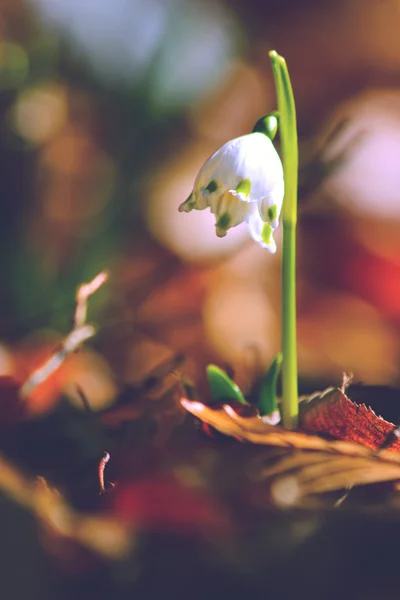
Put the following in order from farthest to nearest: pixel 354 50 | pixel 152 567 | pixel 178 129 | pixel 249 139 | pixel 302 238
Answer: pixel 354 50 → pixel 178 129 → pixel 302 238 → pixel 249 139 → pixel 152 567

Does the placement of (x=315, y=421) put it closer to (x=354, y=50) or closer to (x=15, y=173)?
(x=15, y=173)

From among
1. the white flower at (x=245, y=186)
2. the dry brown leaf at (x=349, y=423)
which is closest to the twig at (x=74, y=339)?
the white flower at (x=245, y=186)

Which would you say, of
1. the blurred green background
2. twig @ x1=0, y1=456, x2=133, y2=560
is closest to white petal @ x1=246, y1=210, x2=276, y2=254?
twig @ x1=0, y1=456, x2=133, y2=560

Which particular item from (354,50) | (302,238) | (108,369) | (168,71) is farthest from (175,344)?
(354,50)

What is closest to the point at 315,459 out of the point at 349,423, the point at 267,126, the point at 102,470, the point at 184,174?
the point at 349,423

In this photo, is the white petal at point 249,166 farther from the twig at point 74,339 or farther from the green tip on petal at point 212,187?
the twig at point 74,339

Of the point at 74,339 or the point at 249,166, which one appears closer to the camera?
the point at 249,166

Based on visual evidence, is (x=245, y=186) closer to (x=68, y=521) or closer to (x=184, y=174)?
(x=68, y=521)
